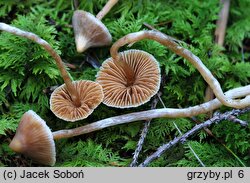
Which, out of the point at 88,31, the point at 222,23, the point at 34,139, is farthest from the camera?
the point at 222,23

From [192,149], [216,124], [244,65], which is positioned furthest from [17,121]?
[244,65]

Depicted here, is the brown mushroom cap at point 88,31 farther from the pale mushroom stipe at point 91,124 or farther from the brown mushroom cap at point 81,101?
the pale mushroom stipe at point 91,124

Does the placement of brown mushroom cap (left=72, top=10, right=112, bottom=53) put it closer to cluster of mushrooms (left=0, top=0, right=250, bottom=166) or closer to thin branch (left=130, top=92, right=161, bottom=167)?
cluster of mushrooms (left=0, top=0, right=250, bottom=166)

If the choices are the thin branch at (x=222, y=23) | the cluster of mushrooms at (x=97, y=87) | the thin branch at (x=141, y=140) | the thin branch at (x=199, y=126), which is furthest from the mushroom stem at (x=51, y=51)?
the thin branch at (x=222, y=23)

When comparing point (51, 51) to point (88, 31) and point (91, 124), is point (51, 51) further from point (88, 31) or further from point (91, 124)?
point (91, 124)

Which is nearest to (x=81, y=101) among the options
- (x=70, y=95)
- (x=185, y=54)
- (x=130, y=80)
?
(x=70, y=95)

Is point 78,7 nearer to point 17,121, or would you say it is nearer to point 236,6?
point 17,121
